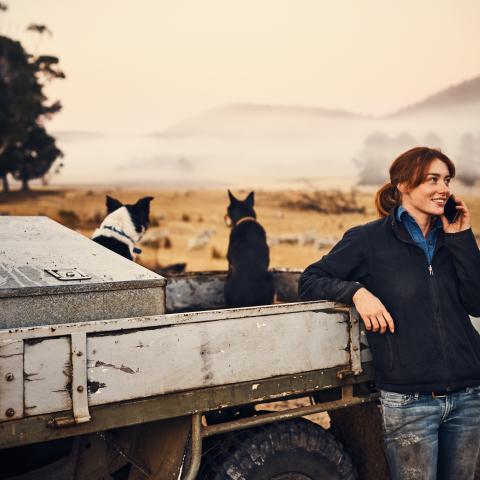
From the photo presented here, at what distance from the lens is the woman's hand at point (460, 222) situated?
2699 mm

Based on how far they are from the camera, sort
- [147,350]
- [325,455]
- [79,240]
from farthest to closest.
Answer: [79,240]
[325,455]
[147,350]

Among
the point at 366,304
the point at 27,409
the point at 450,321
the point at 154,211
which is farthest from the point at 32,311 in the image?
the point at 154,211

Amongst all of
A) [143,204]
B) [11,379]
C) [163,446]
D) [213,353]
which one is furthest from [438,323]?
[143,204]

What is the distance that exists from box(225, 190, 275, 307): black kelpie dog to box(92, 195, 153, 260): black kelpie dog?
0.96m

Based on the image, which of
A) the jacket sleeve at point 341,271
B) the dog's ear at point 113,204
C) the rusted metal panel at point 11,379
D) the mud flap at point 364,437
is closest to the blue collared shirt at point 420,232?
the jacket sleeve at point 341,271

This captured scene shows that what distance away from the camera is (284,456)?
2.65 meters

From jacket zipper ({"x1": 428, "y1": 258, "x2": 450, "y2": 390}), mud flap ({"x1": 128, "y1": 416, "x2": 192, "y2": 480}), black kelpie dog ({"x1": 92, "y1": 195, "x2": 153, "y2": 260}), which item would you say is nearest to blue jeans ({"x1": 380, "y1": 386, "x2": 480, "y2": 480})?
jacket zipper ({"x1": 428, "y1": 258, "x2": 450, "y2": 390})

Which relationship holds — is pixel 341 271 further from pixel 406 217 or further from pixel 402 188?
pixel 402 188

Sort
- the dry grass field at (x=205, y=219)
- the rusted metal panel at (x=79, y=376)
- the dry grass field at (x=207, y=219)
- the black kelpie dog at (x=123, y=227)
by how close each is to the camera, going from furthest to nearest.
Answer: the dry grass field at (x=205, y=219), the dry grass field at (x=207, y=219), the black kelpie dog at (x=123, y=227), the rusted metal panel at (x=79, y=376)

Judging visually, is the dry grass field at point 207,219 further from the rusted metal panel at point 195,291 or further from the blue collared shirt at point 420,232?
the blue collared shirt at point 420,232

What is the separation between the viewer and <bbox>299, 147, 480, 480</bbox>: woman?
2.52 meters

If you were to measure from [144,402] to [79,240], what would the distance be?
1.54m

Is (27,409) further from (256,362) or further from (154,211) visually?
(154,211)

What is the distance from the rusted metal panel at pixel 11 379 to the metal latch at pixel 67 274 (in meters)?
0.65
